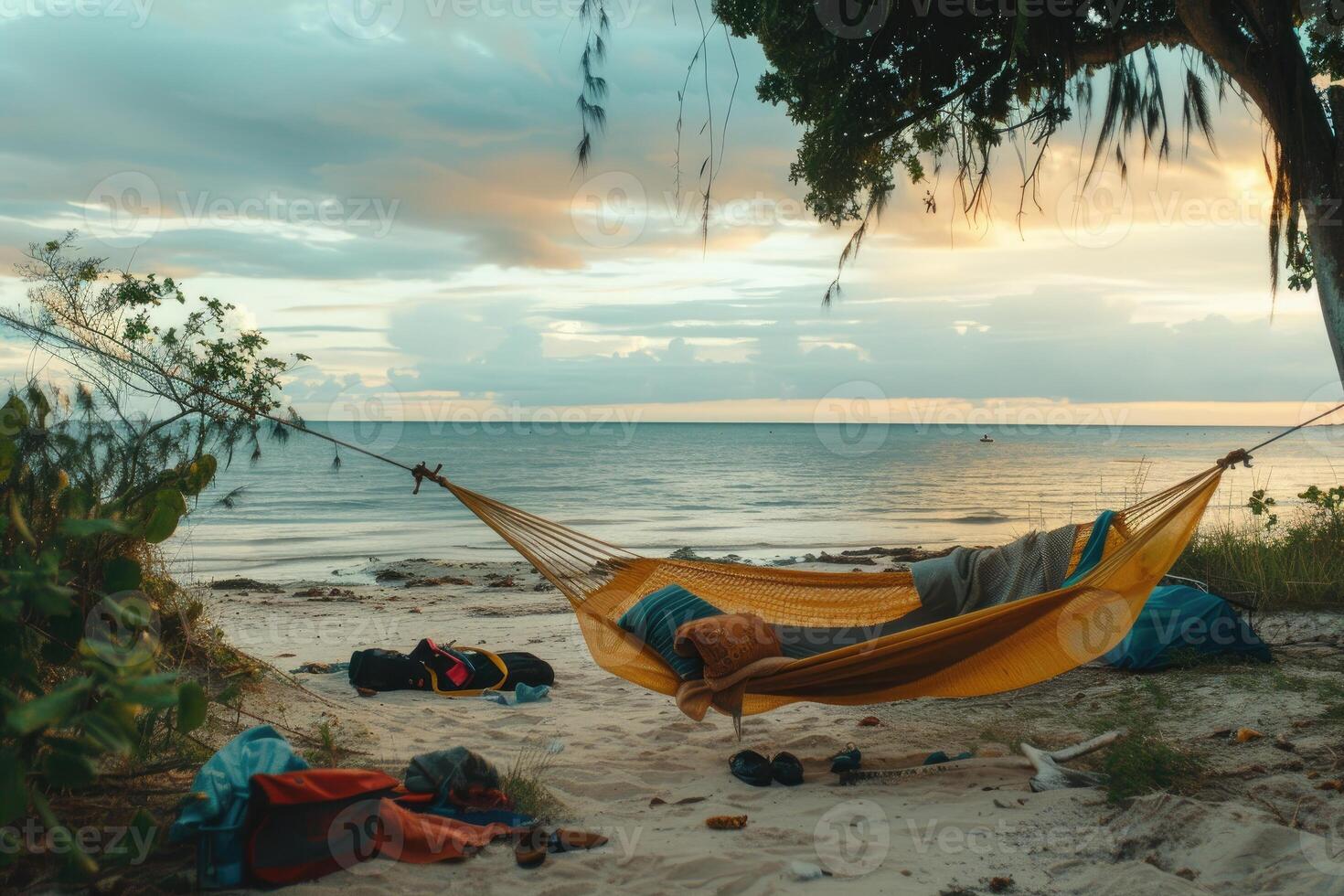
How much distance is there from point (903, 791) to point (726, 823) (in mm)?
555

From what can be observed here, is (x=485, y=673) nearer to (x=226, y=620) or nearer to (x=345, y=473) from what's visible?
(x=226, y=620)

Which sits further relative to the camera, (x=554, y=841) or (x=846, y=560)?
(x=846, y=560)

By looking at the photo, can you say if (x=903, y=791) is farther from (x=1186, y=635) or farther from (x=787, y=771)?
(x=1186, y=635)

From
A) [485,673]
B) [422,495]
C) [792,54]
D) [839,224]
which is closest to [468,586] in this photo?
[485,673]

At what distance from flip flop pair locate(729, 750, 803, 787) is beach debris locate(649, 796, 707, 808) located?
18 centimetres

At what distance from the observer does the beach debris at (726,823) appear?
226 cm

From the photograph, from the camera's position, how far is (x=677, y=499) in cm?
1786

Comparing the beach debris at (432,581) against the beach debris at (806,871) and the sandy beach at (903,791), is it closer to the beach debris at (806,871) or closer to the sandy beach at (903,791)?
the sandy beach at (903,791)

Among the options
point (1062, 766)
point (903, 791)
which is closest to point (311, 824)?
point (903, 791)

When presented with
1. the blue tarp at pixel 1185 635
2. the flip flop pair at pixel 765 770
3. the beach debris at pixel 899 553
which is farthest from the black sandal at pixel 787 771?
the beach debris at pixel 899 553

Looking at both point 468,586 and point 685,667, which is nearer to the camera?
point 685,667

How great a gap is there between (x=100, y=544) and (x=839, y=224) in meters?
3.32

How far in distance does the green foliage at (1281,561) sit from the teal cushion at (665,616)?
258cm

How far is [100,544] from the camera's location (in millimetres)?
2617
